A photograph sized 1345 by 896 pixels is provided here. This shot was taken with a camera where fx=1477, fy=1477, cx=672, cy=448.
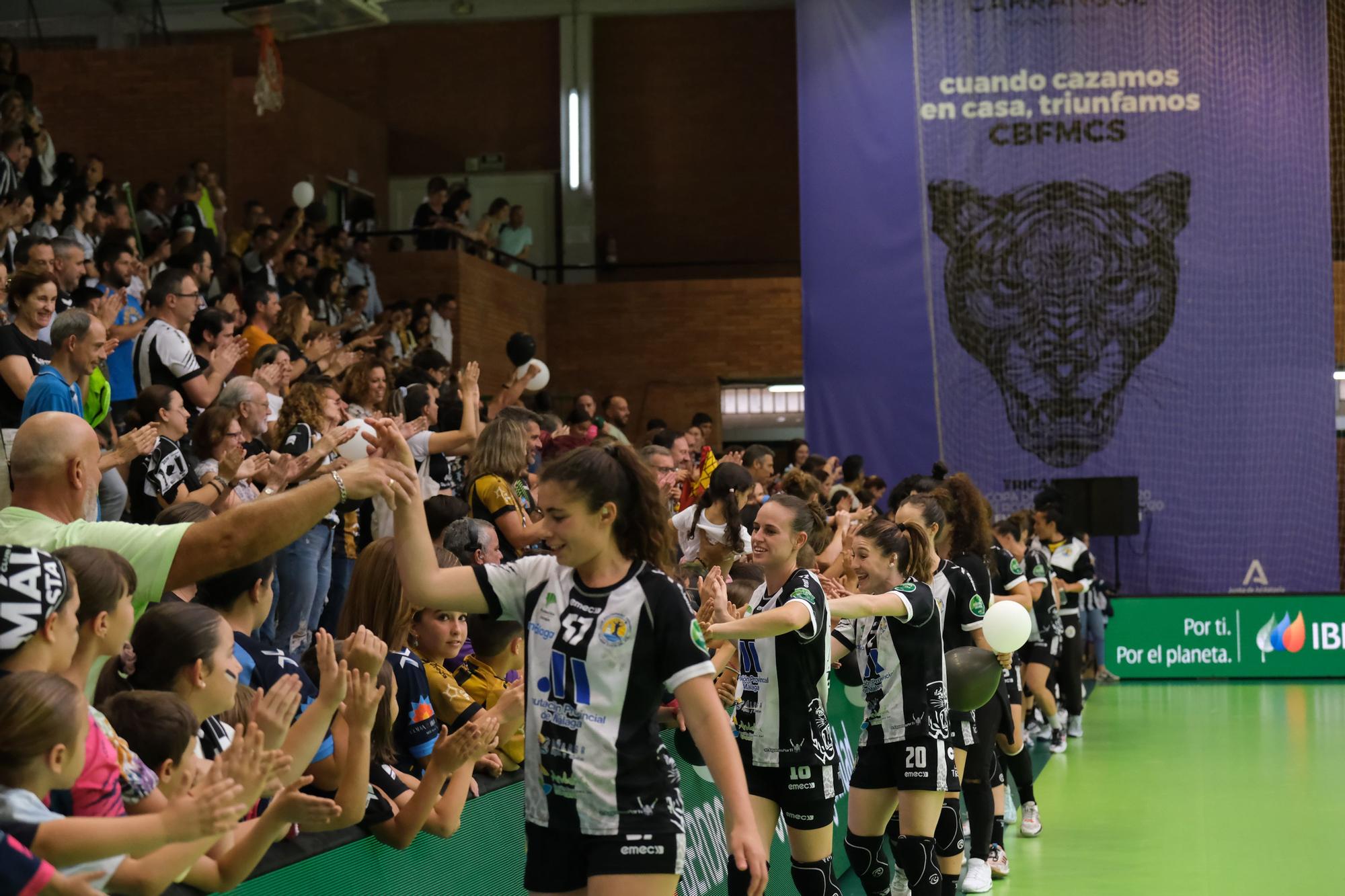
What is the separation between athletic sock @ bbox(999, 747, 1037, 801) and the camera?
8758 millimetres

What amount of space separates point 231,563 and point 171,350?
5.04 metres

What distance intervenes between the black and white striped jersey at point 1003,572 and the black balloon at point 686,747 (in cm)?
355

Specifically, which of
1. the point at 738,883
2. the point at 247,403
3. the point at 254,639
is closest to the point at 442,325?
the point at 247,403

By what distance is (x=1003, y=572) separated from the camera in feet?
28.5

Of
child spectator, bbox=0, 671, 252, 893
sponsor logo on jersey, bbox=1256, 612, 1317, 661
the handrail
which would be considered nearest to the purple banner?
sponsor logo on jersey, bbox=1256, 612, 1317, 661

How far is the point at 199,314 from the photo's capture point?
29.0 feet

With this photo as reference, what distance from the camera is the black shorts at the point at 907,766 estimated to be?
6020mm

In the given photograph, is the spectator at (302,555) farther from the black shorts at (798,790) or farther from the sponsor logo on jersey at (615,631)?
the sponsor logo on jersey at (615,631)

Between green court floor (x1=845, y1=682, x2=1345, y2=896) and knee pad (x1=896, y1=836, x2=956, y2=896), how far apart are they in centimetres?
170

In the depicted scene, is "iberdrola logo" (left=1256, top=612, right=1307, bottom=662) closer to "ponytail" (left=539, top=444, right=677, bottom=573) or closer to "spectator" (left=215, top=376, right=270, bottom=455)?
"spectator" (left=215, top=376, right=270, bottom=455)

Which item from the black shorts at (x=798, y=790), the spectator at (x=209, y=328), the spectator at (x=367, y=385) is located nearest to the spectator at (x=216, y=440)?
the spectator at (x=209, y=328)

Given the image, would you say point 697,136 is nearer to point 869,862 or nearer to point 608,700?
point 869,862

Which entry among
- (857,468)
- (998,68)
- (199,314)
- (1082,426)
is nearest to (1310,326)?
(1082,426)

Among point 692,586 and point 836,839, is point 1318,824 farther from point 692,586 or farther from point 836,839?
point 692,586
